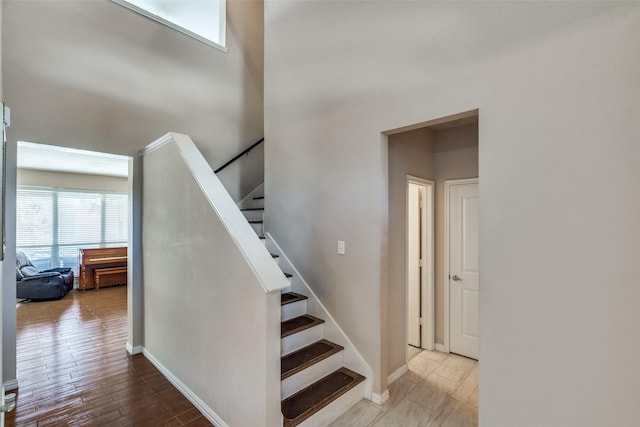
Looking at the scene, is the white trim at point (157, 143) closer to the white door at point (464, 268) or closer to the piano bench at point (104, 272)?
the white door at point (464, 268)

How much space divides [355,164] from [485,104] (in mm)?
1078

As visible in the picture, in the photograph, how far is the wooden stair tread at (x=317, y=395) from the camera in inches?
80.0

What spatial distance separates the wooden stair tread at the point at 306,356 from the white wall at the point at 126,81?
8.43ft

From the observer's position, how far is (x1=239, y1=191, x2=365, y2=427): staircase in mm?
2131

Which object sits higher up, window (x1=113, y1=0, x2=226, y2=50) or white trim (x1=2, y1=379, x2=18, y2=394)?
window (x1=113, y1=0, x2=226, y2=50)

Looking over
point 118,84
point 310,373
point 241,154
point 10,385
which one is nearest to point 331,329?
point 310,373

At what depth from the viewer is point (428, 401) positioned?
98.3 inches

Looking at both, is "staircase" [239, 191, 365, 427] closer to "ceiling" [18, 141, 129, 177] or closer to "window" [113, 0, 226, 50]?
"ceiling" [18, 141, 129, 177]

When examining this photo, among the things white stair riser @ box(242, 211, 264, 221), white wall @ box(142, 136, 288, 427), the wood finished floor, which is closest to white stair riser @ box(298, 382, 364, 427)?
white wall @ box(142, 136, 288, 427)

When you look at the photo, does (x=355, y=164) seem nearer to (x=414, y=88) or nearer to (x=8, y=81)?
(x=414, y=88)

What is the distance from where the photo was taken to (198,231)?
7.72 feet

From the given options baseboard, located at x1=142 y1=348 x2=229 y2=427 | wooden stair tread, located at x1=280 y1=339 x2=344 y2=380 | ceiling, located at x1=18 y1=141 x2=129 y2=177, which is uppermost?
ceiling, located at x1=18 y1=141 x2=129 y2=177

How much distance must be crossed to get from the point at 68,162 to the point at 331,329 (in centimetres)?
586

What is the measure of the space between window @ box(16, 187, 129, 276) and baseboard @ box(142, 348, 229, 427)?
536 cm
